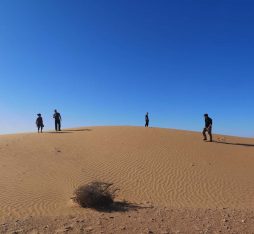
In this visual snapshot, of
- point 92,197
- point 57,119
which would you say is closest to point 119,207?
point 92,197

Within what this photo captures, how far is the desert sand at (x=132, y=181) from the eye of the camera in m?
8.52

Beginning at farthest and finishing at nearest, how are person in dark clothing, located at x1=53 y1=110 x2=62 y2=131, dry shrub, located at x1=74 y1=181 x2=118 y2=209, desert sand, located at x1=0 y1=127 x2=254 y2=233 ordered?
person in dark clothing, located at x1=53 y1=110 x2=62 y2=131, dry shrub, located at x1=74 y1=181 x2=118 y2=209, desert sand, located at x1=0 y1=127 x2=254 y2=233

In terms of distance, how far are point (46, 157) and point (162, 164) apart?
5.61 m

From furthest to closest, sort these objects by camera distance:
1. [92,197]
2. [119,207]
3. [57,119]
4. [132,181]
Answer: [57,119] < [132,181] < [119,207] < [92,197]

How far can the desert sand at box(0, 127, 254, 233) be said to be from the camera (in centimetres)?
852

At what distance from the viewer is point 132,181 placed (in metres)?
14.2

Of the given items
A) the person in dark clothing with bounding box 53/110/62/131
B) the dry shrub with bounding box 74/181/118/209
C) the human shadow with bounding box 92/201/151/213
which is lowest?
the human shadow with bounding box 92/201/151/213

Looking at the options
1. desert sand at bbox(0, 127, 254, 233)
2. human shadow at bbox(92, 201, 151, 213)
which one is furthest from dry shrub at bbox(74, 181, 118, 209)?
desert sand at bbox(0, 127, 254, 233)

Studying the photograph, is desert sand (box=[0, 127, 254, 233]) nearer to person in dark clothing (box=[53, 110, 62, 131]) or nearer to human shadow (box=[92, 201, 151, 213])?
human shadow (box=[92, 201, 151, 213])

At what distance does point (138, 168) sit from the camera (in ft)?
52.8

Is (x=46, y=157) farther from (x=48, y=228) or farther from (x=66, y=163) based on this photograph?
(x=48, y=228)

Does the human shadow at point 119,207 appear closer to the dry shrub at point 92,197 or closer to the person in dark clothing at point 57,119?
the dry shrub at point 92,197

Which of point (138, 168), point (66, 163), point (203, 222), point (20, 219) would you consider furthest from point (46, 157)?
point (203, 222)

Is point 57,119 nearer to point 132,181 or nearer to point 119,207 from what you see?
point 132,181
